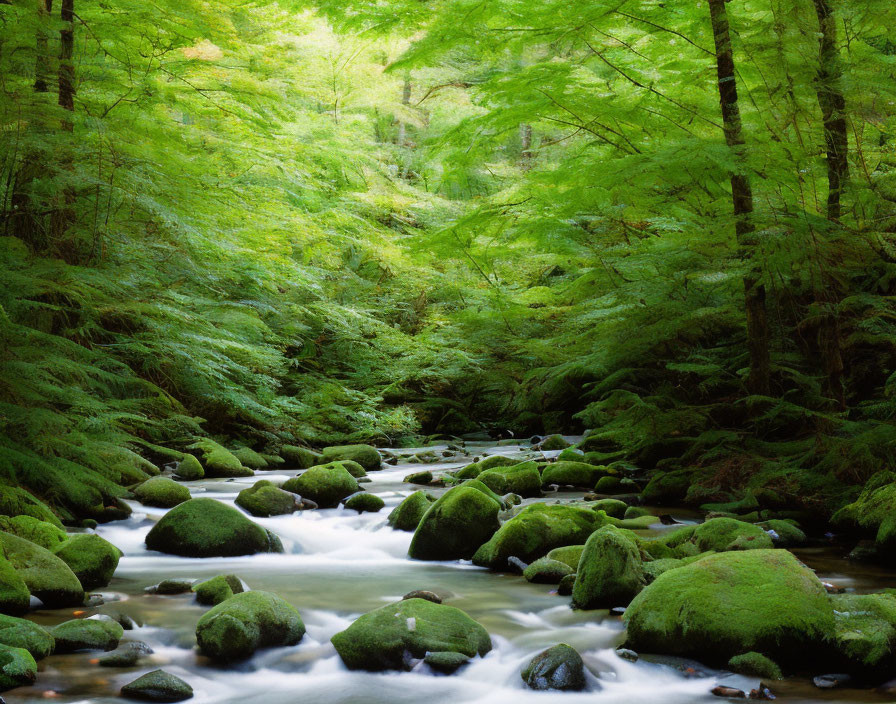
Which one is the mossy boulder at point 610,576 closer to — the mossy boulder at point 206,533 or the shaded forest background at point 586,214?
the shaded forest background at point 586,214

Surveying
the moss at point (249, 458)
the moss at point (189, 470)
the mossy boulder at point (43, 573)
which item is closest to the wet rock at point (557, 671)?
the mossy boulder at point (43, 573)

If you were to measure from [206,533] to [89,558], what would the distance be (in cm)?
139

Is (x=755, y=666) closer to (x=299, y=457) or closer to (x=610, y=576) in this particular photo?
(x=610, y=576)

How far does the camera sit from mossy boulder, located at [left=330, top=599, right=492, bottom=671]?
4.17 m

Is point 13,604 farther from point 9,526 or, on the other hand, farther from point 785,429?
point 785,429

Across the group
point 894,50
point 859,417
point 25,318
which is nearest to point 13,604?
point 25,318

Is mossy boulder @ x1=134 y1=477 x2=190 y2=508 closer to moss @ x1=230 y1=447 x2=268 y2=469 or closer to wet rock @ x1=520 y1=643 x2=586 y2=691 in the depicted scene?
moss @ x1=230 y1=447 x2=268 y2=469

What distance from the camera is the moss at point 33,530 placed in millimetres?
5207

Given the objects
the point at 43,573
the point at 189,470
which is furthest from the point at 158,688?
the point at 189,470

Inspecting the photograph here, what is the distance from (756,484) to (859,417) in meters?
1.29

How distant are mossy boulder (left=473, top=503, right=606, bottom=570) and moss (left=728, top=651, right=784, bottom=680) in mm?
2328

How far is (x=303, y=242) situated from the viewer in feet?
40.0

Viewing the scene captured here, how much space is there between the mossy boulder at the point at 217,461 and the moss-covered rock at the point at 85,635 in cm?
618

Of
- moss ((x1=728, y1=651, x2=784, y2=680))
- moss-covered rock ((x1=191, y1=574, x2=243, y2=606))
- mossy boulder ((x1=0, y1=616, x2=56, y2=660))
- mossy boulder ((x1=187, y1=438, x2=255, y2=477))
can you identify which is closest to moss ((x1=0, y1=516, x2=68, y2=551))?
moss-covered rock ((x1=191, y1=574, x2=243, y2=606))
